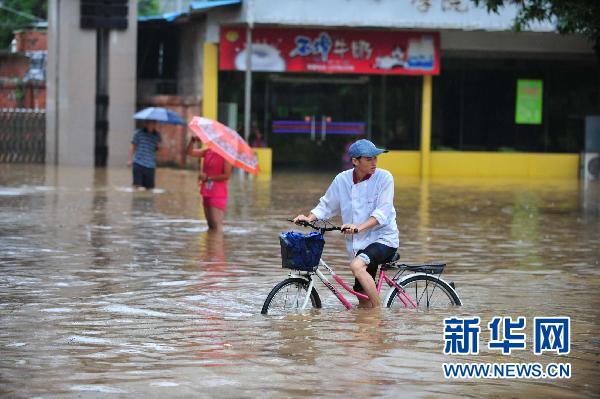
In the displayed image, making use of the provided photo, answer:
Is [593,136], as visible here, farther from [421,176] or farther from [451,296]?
[451,296]

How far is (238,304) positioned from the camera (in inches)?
429

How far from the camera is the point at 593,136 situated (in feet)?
115

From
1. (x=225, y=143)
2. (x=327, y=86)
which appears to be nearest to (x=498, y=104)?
(x=327, y=86)

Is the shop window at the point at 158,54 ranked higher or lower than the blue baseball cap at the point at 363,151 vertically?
higher

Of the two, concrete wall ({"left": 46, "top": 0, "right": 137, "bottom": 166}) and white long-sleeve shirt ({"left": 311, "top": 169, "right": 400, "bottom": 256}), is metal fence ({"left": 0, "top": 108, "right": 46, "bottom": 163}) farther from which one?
white long-sleeve shirt ({"left": 311, "top": 169, "right": 400, "bottom": 256})

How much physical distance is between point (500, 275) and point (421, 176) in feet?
70.8

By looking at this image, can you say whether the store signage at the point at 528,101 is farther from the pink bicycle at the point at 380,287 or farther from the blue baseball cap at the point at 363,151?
the blue baseball cap at the point at 363,151

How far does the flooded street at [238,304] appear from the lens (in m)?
7.72

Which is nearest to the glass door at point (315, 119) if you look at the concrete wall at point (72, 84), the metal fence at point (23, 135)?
the concrete wall at point (72, 84)

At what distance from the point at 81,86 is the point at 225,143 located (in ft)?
63.9

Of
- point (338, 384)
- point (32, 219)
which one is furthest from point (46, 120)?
point (338, 384)

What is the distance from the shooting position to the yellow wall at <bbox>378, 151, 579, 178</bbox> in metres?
35.3

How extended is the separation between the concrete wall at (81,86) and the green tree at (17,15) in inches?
725

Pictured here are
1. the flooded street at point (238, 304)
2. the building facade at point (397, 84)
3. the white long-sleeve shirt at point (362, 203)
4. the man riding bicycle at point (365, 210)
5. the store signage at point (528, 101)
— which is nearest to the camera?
the flooded street at point (238, 304)
